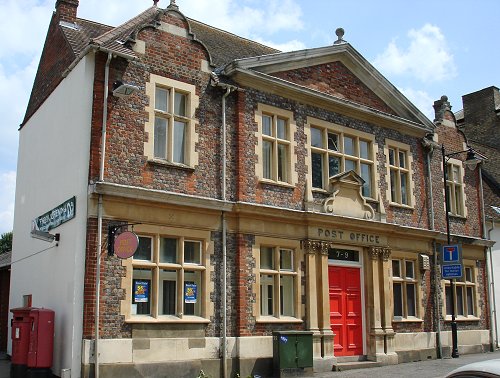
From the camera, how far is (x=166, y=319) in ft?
46.9

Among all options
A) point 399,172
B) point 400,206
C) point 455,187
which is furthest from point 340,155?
point 455,187

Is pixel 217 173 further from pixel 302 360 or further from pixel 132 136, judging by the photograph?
pixel 302 360

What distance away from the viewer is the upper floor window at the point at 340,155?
18.6 m

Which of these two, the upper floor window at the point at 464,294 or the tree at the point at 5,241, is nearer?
the upper floor window at the point at 464,294

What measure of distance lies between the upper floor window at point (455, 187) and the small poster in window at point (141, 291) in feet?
44.4

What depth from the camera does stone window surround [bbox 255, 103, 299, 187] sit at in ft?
55.4

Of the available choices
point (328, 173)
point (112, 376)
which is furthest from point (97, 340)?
point (328, 173)

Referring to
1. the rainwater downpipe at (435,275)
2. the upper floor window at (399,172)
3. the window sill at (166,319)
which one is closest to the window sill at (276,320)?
the window sill at (166,319)

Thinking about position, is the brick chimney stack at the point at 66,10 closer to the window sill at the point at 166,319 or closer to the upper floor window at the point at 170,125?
the upper floor window at the point at 170,125

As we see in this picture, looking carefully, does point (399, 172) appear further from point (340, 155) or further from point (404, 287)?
point (404, 287)

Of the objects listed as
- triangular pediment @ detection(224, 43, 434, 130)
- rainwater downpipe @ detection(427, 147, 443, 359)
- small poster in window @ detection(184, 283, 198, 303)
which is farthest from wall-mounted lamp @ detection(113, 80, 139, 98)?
rainwater downpipe @ detection(427, 147, 443, 359)

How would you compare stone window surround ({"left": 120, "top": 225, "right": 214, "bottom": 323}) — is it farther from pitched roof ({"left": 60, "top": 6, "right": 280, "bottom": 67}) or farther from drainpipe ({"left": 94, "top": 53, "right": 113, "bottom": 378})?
pitched roof ({"left": 60, "top": 6, "right": 280, "bottom": 67})

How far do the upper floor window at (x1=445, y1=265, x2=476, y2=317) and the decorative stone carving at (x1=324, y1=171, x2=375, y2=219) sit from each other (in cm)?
527

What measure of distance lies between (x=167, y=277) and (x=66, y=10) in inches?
355
